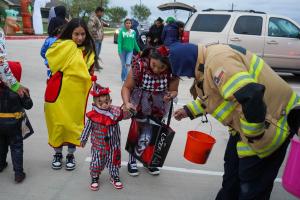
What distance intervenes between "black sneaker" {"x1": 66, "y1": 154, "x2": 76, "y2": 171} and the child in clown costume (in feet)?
1.43

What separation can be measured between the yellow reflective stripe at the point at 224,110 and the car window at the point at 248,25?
7.83 meters

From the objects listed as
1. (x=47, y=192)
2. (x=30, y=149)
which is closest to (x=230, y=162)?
(x=47, y=192)

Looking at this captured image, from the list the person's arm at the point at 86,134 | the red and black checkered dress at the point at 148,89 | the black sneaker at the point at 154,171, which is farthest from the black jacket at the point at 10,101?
the black sneaker at the point at 154,171

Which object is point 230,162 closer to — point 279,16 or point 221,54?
point 221,54

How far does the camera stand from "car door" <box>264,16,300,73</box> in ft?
31.2

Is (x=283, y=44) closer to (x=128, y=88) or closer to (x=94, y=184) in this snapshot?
(x=128, y=88)

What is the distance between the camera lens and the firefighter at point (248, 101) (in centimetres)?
194

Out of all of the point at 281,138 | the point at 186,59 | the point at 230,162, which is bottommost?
the point at 230,162

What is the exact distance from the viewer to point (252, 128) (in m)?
2.01

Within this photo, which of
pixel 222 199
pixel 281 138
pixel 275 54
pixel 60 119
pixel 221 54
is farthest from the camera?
pixel 275 54

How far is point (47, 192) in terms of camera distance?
11.1 ft

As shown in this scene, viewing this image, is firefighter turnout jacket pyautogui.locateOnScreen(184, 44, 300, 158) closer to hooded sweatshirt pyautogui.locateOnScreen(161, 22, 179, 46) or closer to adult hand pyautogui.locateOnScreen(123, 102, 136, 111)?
adult hand pyautogui.locateOnScreen(123, 102, 136, 111)

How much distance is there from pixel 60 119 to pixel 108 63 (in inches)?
336

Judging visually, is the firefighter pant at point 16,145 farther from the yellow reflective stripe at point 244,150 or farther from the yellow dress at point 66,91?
the yellow reflective stripe at point 244,150
